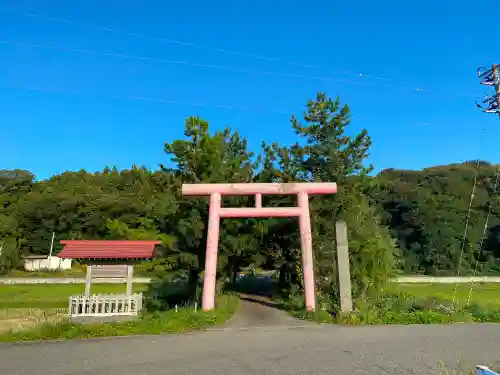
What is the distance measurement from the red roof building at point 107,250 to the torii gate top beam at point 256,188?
7.26 feet

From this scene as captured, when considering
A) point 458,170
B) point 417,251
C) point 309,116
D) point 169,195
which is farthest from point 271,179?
point 458,170

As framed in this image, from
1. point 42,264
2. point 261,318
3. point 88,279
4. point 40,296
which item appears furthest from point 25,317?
point 42,264

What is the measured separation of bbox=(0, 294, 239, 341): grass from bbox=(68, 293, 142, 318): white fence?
19.0 inches

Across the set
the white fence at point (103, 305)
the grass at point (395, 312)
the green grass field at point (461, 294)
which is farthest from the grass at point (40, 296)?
the green grass field at point (461, 294)

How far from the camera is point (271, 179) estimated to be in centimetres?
1614

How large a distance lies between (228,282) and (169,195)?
7.43 meters

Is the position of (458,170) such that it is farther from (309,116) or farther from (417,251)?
(309,116)

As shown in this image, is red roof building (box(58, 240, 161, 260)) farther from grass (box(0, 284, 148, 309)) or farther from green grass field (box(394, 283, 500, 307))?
green grass field (box(394, 283, 500, 307))

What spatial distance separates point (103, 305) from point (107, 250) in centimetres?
153

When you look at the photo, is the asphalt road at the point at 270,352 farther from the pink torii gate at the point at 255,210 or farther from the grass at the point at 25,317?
the grass at the point at 25,317

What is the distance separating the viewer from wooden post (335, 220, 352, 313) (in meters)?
10.3

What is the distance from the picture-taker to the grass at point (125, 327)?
26.2 feet

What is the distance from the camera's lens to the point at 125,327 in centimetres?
863

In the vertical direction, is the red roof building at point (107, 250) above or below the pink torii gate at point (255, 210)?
below
